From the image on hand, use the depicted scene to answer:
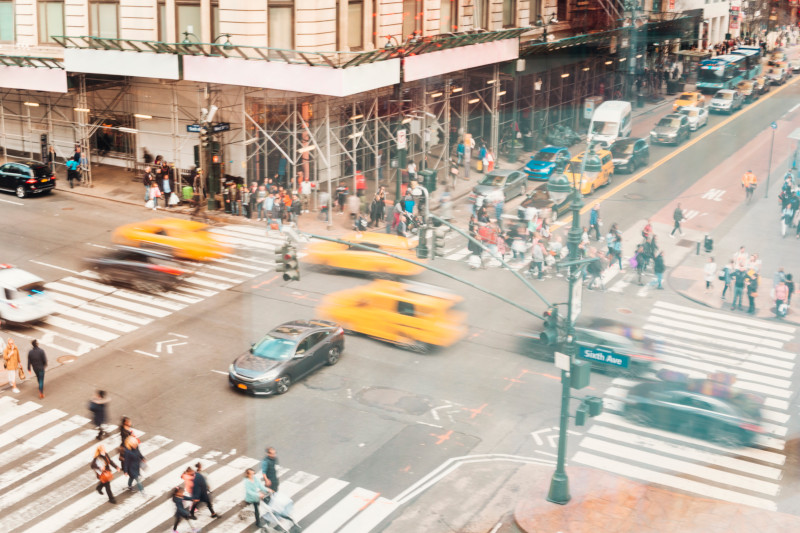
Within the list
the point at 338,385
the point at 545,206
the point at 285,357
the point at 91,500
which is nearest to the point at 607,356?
the point at 338,385

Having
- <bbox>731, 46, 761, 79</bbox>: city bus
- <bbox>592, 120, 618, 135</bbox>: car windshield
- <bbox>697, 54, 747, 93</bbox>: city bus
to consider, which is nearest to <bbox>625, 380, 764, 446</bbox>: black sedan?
<bbox>592, 120, 618, 135</bbox>: car windshield

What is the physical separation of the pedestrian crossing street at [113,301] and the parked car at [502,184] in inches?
421

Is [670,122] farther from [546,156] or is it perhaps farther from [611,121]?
[546,156]

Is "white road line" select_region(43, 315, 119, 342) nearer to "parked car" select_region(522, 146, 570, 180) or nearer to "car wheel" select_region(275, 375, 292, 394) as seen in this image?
"car wheel" select_region(275, 375, 292, 394)

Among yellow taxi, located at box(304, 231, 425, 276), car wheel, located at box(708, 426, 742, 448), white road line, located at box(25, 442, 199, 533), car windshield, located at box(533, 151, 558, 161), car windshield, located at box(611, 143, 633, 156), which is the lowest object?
white road line, located at box(25, 442, 199, 533)

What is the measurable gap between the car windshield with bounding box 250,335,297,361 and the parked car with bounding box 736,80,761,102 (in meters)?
45.0

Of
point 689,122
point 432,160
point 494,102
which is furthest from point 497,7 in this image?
point 689,122

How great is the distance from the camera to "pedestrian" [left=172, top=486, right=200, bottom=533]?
1758 centimetres

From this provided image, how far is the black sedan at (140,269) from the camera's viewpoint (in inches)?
1208

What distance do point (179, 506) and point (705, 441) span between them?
12.3 metres

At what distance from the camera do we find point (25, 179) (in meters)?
40.9

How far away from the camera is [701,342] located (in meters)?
28.2

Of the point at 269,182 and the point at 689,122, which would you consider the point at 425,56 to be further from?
the point at 689,122

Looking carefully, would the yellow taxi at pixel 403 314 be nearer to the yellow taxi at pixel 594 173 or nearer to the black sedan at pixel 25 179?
the yellow taxi at pixel 594 173
